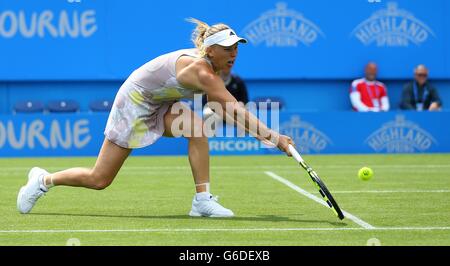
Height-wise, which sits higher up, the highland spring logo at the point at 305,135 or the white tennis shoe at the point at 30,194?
the highland spring logo at the point at 305,135

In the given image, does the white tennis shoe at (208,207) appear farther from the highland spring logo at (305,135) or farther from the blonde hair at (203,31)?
the highland spring logo at (305,135)

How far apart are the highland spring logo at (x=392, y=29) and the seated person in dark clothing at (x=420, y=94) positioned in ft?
2.46

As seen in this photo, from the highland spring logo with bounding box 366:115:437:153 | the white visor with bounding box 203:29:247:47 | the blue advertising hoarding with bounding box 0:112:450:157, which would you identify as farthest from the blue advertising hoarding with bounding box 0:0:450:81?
the white visor with bounding box 203:29:247:47

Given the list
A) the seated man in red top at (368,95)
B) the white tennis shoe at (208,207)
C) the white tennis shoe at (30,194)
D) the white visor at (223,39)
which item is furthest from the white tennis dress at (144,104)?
the seated man in red top at (368,95)

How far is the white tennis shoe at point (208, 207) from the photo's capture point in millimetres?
8461

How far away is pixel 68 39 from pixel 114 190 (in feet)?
24.8

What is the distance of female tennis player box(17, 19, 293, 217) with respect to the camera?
8141mm

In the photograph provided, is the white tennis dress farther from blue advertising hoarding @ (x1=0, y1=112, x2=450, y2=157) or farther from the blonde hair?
blue advertising hoarding @ (x1=0, y1=112, x2=450, y2=157)

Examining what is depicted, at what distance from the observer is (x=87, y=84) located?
18.5 m

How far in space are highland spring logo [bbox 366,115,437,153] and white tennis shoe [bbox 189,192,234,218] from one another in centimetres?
941

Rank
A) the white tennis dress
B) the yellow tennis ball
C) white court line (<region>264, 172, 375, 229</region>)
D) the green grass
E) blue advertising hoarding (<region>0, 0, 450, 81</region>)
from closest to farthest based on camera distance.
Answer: the green grass < white court line (<region>264, 172, 375, 229</region>) < the white tennis dress < the yellow tennis ball < blue advertising hoarding (<region>0, 0, 450, 81</region>)

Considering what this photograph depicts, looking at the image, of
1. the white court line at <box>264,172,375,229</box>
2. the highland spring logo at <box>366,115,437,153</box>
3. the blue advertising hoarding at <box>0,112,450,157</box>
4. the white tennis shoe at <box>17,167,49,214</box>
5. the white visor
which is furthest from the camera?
the highland spring logo at <box>366,115,437,153</box>
